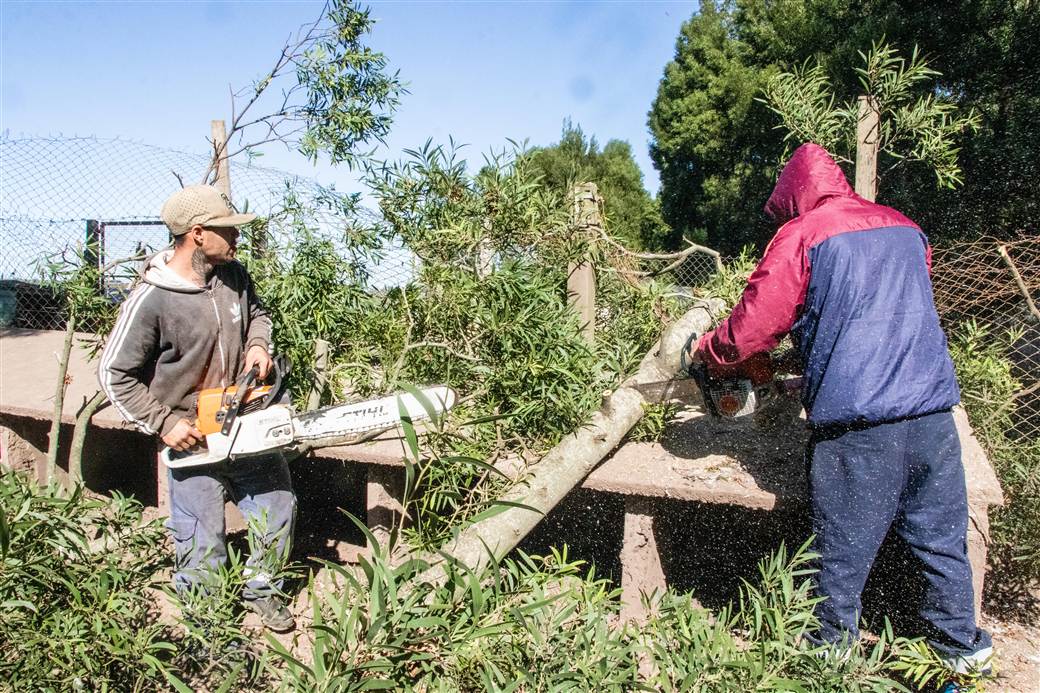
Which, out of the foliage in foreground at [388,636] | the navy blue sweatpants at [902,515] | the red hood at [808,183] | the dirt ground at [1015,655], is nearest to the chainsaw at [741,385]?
the navy blue sweatpants at [902,515]

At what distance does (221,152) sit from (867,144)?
10.9ft

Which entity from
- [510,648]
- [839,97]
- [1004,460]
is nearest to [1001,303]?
→ [1004,460]

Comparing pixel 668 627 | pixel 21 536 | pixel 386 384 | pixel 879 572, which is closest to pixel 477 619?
pixel 668 627

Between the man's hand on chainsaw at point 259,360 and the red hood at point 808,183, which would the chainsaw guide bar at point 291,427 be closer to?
the man's hand on chainsaw at point 259,360

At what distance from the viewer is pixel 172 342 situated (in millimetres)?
2543

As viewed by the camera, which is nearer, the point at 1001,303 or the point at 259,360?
the point at 259,360

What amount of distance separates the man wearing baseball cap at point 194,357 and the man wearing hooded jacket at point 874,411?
1.84m

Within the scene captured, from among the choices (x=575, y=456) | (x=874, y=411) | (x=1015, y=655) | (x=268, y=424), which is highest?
(x=874, y=411)

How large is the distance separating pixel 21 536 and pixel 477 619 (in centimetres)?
115

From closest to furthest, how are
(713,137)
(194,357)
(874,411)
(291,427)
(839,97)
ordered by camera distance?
1. (874,411)
2. (291,427)
3. (194,357)
4. (839,97)
5. (713,137)

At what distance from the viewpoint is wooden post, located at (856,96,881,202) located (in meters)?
3.52

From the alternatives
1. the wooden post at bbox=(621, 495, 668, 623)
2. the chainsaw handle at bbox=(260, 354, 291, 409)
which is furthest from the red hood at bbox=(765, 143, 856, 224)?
the chainsaw handle at bbox=(260, 354, 291, 409)

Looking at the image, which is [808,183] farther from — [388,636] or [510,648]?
[388,636]

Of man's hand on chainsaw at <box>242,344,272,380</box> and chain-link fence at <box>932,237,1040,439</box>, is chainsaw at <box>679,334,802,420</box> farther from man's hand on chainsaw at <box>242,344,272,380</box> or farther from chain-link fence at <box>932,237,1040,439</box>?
man's hand on chainsaw at <box>242,344,272,380</box>
